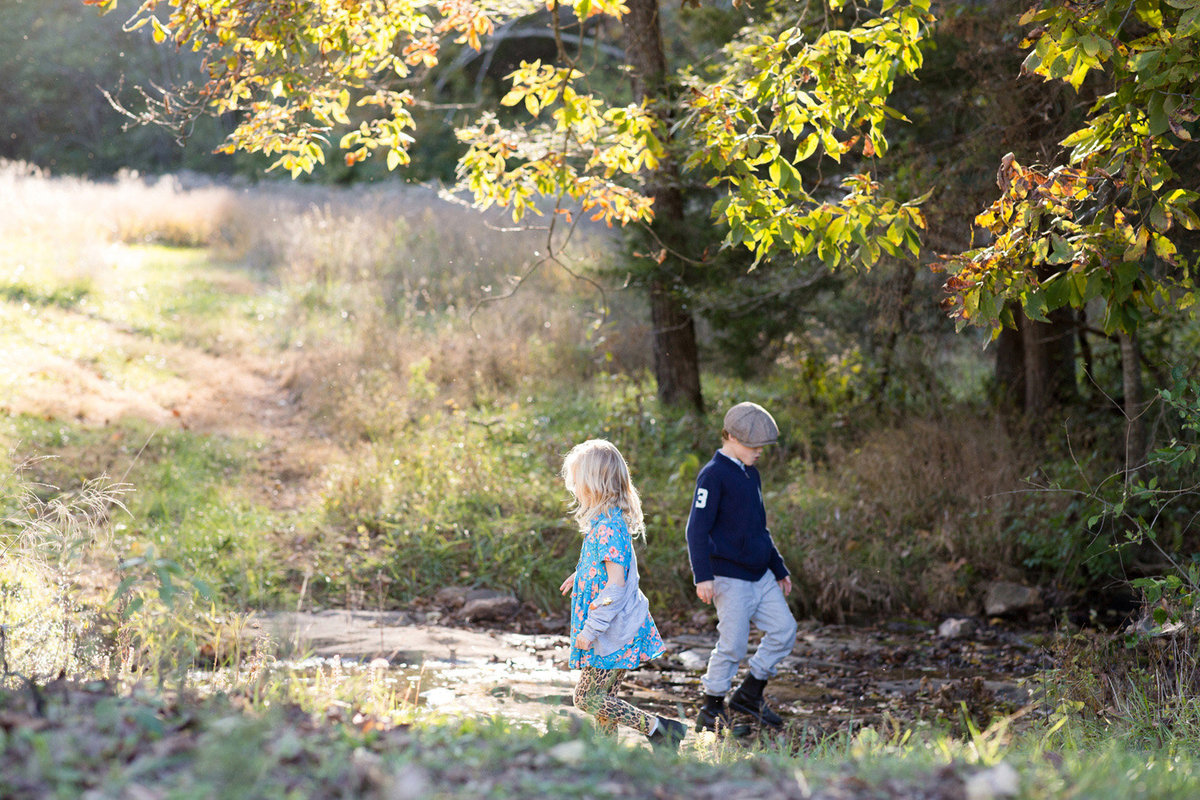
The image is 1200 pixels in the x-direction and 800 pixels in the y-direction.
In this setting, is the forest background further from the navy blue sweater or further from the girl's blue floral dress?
the girl's blue floral dress

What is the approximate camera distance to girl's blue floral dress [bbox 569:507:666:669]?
457 centimetres

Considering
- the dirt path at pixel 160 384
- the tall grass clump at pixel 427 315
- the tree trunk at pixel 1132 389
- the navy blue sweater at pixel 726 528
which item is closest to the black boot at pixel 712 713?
Result: the navy blue sweater at pixel 726 528

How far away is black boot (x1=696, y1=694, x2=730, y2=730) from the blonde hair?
134 cm

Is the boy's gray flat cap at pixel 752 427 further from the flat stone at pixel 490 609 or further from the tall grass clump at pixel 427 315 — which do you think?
the tall grass clump at pixel 427 315

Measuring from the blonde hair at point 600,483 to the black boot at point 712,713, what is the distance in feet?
4.39

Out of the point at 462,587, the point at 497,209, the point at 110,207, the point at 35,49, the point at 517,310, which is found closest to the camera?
the point at 462,587

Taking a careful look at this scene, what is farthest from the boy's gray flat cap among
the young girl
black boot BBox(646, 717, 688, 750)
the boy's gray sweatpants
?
black boot BBox(646, 717, 688, 750)

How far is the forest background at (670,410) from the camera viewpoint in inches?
209

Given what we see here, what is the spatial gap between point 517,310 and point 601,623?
9389 millimetres

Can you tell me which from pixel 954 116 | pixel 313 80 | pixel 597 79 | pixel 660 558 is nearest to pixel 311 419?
pixel 660 558

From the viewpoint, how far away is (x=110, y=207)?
68.0 ft

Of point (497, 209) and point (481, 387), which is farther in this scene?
point (497, 209)

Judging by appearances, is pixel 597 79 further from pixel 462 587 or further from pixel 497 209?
pixel 462 587

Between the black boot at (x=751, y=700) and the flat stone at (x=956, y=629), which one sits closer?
the black boot at (x=751, y=700)
